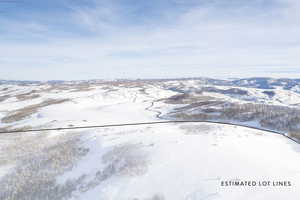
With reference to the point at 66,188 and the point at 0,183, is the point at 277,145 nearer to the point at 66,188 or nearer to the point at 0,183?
the point at 66,188

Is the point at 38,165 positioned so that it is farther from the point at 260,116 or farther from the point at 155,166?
the point at 260,116

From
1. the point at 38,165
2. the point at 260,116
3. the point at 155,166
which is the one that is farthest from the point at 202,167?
the point at 260,116

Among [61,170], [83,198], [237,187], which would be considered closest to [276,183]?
[237,187]

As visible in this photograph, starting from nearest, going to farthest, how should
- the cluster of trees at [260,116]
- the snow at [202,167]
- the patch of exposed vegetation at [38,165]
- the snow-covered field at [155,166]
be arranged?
1. the snow at [202,167]
2. the snow-covered field at [155,166]
3. the patch of exposed vegetation at [38,165]
4. the cluster of trees at [260,116]

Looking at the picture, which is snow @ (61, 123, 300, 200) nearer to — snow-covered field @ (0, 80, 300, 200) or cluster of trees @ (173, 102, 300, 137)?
snow-covered field @ (0, 80, 300, 200)

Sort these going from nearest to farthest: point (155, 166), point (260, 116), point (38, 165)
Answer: point (155, 166)
point (38, 165)
point (260, 116)

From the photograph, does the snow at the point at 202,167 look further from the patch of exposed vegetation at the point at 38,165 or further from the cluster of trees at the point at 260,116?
the cluster of trees at the point at 260,116

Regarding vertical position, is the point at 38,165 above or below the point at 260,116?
below

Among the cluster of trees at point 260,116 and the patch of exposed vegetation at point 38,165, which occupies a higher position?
the cluster of trees at point 260,116

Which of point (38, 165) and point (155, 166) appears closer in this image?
point (155, 166)

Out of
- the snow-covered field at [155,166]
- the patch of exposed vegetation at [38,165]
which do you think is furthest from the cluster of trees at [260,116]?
the patch of exposed vegetation at [38,165]

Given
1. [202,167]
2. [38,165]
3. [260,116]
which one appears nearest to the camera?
[202,167]
